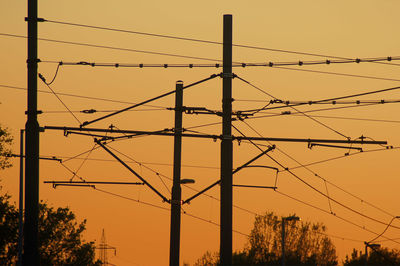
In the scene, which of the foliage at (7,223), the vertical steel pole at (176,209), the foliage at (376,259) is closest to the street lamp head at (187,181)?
the vertical steel pole at (176,209)

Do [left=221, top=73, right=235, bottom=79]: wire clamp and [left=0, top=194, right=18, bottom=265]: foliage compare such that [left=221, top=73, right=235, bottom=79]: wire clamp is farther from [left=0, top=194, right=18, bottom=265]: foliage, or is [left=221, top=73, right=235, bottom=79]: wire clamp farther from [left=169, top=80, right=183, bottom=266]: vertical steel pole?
[left=0, top=194, right=18, bottom=265]: foliage

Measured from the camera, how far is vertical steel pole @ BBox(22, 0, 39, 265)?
102 feet

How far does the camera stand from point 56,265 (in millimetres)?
111625

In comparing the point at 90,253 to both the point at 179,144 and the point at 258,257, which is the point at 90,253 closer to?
the point at 258,257

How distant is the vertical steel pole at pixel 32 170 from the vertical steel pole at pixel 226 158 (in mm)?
5791

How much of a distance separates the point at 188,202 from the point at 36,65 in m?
11.6

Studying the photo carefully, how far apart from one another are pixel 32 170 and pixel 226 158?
19.9 feet

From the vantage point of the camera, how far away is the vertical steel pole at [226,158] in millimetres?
33750

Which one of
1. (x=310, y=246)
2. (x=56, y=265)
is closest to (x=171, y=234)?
(x=56, y=265)

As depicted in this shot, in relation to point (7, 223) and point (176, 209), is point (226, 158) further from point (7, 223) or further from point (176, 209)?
→ point (7, 223)

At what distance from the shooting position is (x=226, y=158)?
111ft

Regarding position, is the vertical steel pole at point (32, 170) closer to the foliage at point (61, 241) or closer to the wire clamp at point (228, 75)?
the wire clamp at point (228, 75)

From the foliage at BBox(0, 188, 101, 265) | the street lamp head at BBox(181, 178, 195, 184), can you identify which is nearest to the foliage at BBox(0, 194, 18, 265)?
the foliage at BBox(0, 188, 101, 265)

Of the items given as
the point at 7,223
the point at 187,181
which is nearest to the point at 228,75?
the point at 187,181
